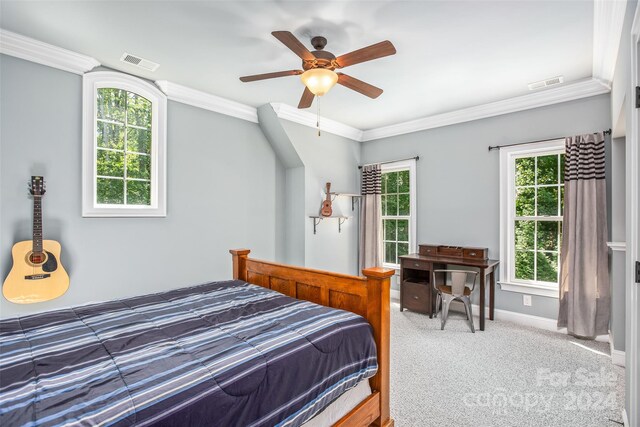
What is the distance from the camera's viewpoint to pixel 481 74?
121 inches

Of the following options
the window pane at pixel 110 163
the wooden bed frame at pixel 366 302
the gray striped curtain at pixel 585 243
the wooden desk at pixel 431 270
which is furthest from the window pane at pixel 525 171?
the window pane at pixel 110 163

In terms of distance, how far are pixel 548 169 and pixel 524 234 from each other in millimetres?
778

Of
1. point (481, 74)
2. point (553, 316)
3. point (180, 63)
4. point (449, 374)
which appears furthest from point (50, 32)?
point (553, 316)

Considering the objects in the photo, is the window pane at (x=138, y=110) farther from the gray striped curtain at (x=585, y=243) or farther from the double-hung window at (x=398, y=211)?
the gray striped curtain at (x=585, y=243)

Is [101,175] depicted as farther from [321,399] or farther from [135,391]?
[321,399]

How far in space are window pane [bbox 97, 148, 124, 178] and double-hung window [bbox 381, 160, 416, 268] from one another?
135 inches

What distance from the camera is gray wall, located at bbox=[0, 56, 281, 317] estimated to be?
2.46 m

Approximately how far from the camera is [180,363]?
1222 millimetres

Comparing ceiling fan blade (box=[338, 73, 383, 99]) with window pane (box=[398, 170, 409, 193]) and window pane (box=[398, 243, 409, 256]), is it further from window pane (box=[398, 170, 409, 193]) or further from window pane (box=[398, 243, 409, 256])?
window pane (box=[398, 243, 409, 256])

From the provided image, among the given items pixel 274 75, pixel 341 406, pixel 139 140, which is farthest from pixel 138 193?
pixel 341 406

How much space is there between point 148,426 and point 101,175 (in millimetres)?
2690

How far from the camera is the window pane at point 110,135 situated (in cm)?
294

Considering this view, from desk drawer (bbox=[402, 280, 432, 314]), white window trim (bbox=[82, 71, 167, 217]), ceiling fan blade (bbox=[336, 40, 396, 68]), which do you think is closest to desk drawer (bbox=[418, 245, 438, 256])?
desk drawer (bbox=[402, 280, 432, 314])

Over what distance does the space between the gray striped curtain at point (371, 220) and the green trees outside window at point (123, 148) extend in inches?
117
